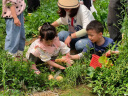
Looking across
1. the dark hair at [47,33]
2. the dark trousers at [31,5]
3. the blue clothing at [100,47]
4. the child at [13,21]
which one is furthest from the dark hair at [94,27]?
the dark trousers at [31,5]

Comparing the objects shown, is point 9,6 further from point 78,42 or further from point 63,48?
point 78,42

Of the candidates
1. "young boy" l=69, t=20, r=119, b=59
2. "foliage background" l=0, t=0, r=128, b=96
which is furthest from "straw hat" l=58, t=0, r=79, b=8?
"foliage background" l=0, t=0, r=128, b=96

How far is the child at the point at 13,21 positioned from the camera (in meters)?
3.59

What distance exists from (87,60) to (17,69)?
1.06m

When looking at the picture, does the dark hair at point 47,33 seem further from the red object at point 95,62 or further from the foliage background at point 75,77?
the red object at point 95,62

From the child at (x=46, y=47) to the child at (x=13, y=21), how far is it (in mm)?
383

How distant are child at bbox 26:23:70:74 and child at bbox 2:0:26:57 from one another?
38 centimetres

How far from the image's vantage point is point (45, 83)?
3188 millimetres

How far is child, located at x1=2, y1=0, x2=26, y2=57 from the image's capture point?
3.59 metres

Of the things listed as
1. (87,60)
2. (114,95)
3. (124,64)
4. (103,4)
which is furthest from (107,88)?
(103,4)

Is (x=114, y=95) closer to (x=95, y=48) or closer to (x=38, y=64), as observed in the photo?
(x=95, y=48)

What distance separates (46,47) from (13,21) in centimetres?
65

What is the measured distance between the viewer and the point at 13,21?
371 cm

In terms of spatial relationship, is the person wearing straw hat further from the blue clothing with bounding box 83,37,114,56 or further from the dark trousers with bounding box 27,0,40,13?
the dark trousers with bounding box 27,0,40,13
